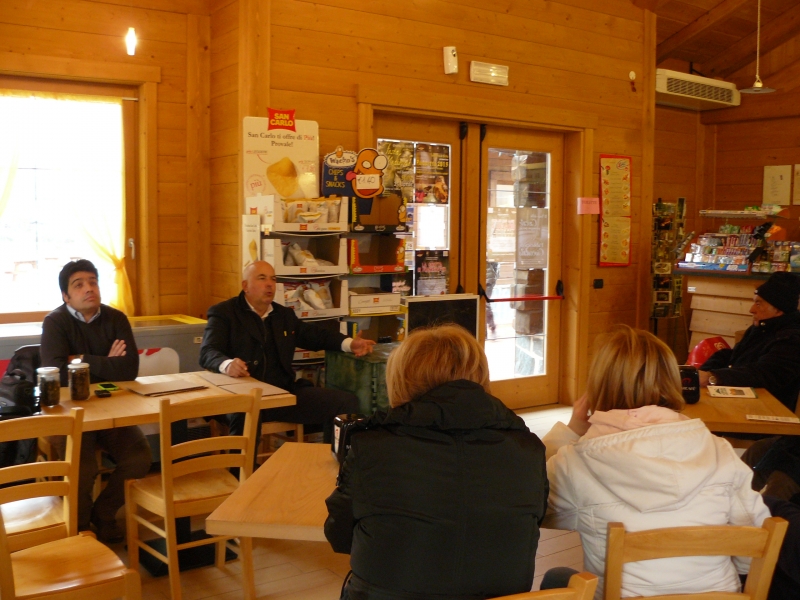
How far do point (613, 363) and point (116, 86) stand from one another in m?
3.98

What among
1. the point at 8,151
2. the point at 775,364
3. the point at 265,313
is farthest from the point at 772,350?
the point at 8,151

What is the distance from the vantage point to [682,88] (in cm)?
737

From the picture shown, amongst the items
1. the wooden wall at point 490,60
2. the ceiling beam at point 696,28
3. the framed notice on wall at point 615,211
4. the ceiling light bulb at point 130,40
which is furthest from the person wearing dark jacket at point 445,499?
the ceiling beam at point 696,28

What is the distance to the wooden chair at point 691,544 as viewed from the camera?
168 cm

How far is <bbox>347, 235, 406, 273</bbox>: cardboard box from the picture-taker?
16.2 ft

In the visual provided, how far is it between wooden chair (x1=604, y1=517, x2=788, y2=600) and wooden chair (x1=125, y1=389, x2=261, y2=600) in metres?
1.64

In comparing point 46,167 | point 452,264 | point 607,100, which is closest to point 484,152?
point 452,264

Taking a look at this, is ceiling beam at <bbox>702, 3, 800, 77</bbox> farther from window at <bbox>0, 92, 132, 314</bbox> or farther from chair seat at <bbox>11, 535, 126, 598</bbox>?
chair seat at <bbox>11, 535, 126, 598</bbox>

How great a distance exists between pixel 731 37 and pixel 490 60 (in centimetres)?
335

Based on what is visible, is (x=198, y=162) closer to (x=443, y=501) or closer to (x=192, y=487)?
(x=192, y=487)

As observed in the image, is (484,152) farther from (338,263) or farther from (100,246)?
(100,246)

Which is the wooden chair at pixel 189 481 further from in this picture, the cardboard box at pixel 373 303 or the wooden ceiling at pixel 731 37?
the wooden ceiling at pixel 731 37

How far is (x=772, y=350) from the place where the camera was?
12.5 ft

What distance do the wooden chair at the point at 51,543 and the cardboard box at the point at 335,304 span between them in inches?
78.1
